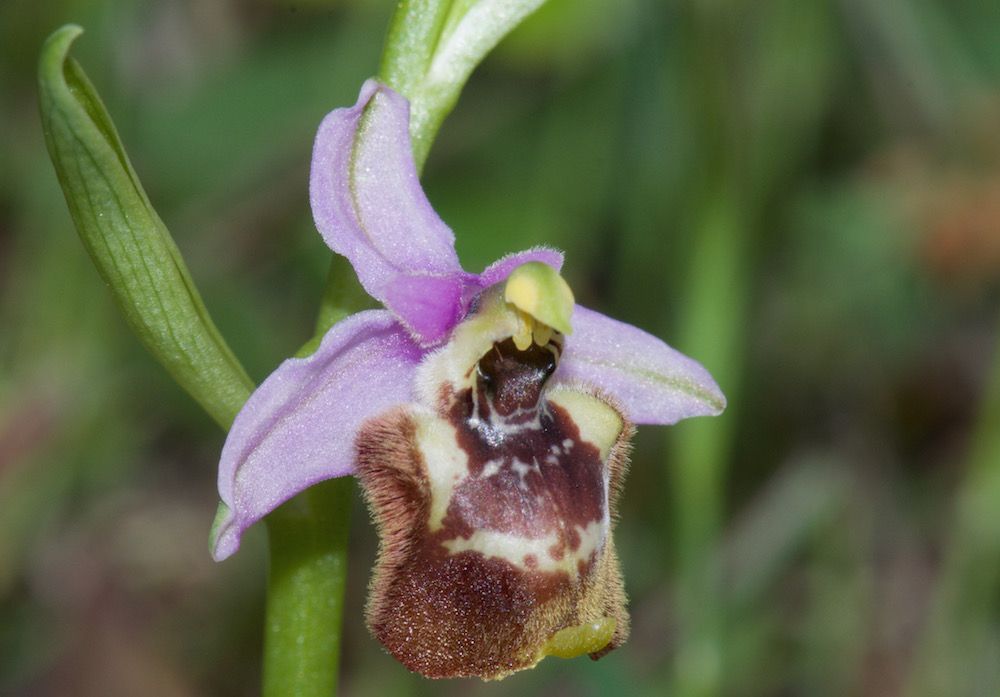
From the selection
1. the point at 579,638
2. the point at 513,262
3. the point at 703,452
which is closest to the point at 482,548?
the point at 579,638

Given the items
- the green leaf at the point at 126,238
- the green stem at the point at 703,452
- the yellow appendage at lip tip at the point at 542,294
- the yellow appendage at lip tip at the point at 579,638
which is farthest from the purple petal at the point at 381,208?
the green stem at the point at 703,452

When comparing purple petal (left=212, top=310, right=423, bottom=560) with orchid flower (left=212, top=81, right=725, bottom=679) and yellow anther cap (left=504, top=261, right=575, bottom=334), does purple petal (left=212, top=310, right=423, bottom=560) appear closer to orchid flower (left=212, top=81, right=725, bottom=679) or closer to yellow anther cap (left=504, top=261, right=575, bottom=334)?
orchid flower (left=212, top=81, right=725, bottom=679)

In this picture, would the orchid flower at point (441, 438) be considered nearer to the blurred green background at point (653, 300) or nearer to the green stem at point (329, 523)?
the green stem at point (329, 523)

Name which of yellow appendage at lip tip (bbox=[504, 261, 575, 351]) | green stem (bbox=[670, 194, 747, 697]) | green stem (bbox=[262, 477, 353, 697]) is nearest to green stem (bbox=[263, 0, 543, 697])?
green stem (bbox=[262, 477, 353, 697])

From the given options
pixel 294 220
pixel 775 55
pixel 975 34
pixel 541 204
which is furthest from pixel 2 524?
pixel 975 34

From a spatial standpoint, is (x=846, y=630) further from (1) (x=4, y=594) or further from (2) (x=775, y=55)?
(1) (x=4, y=594)

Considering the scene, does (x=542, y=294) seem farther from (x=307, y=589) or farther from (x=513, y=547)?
(x=307, y=589)
